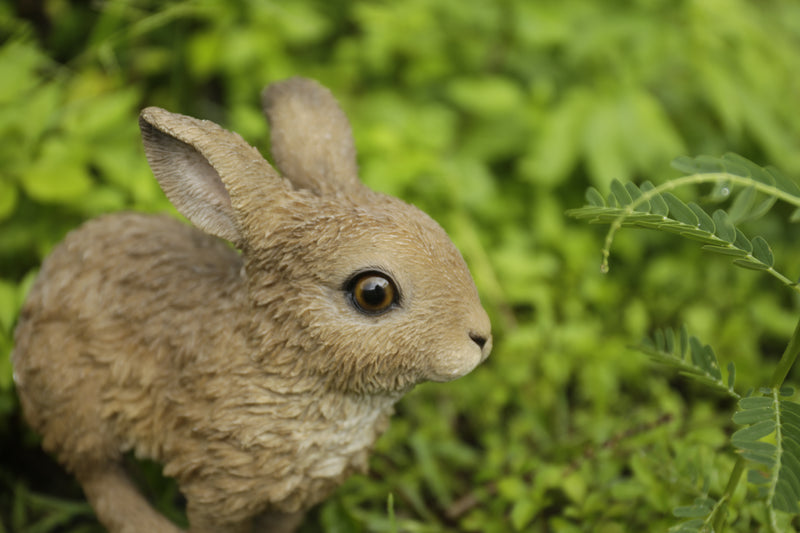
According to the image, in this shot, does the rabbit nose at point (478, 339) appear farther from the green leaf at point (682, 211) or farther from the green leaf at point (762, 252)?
the green leaf at point (762, 252)

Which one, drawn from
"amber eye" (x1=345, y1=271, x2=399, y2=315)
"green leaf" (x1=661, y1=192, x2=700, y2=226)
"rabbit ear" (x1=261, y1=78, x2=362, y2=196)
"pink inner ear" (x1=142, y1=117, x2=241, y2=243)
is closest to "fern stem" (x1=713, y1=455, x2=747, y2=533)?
"green leaf" (x1=661, y1=192, x2=700, y2=226)

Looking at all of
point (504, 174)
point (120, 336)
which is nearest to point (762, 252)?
point (120, 336)

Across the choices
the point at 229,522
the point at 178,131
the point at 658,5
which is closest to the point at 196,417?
the point at 229,522

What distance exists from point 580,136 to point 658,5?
78 centimetres

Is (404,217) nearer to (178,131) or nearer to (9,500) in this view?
(178,131)

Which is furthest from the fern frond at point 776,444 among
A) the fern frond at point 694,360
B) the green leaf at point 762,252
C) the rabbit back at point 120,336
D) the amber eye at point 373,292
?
the rabbit back at point 120,336

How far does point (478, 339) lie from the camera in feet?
4.62

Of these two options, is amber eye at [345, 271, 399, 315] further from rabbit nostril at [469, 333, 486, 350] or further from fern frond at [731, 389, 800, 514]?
fern frond at [731, 389, 800, 514]

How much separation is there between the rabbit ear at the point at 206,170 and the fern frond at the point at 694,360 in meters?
0.94

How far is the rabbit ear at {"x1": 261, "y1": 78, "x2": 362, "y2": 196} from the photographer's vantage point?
63.3 inches

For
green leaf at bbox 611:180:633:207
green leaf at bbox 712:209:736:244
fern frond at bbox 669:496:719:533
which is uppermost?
green leaf at bbox 611:180:633:207

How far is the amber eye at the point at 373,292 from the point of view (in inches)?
54.5

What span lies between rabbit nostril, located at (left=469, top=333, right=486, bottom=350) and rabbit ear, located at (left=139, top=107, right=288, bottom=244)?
49cm

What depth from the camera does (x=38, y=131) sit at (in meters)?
2.36
